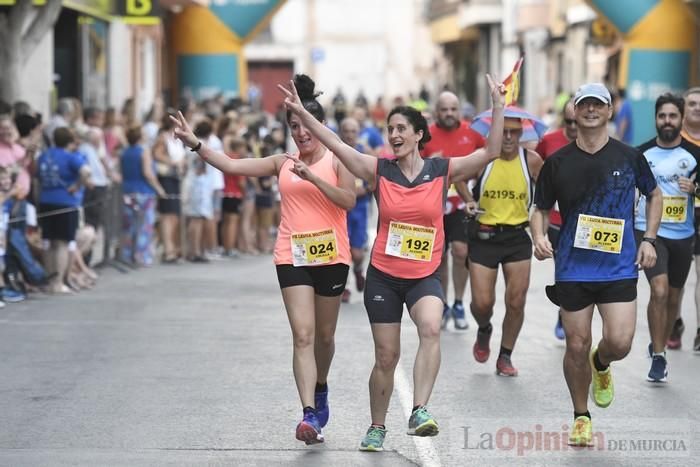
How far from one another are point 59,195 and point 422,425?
32.4 feet

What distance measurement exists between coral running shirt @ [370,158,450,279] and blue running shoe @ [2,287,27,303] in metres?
8.43

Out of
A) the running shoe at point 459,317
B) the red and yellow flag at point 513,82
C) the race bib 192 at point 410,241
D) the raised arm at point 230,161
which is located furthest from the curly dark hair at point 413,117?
the running shoe at point 459,317

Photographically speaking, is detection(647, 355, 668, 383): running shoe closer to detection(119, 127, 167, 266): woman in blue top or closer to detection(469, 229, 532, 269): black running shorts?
detection(469, 229, 532, 269): black running shorts

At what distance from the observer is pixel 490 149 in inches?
351

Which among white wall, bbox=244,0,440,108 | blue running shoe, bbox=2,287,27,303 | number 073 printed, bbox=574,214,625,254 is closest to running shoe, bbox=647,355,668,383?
number 073 printed, bbox=574,214,625,254

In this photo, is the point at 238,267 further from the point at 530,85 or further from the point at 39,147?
the point at 530,85

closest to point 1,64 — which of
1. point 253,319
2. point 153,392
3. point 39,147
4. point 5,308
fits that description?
point 39,147

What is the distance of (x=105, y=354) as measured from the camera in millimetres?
12969

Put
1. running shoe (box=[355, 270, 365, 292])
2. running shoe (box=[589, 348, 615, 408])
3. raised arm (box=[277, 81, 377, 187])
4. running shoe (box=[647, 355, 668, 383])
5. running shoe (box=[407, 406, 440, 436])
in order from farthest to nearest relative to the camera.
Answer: running shoe (box=[355, 270, 365, 292])
running shoe (box=[647, 355, 668, 383])
running shoe (box=[589, 348, 615, 408])
raised arm (box=[277, 81, 377, 187])
running shoe (box=[407, 406, 440, 436])

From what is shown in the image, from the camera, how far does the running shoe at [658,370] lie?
37.7 ft

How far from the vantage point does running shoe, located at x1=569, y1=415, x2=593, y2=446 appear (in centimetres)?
899

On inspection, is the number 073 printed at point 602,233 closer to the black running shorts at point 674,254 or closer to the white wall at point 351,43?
the black running shorts at point 674,254

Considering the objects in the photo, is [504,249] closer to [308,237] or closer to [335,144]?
[308,237]

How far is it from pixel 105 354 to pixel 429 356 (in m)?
4.80
